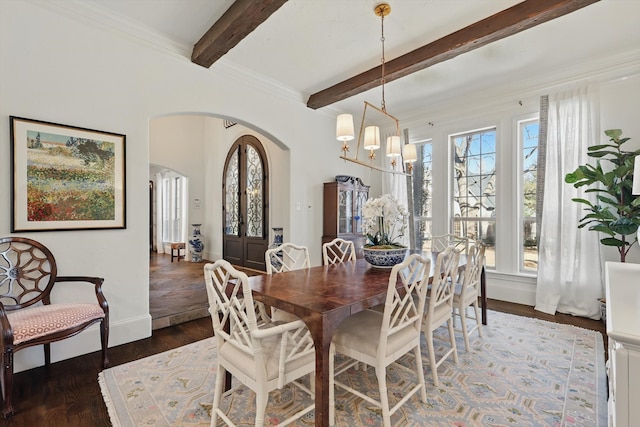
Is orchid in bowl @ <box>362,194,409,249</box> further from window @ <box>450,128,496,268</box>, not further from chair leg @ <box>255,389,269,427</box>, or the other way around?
window @ <box>450,128,496,268</box>

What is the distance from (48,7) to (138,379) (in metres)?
2.96

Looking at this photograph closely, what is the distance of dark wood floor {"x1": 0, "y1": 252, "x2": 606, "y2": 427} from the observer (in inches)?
68.4

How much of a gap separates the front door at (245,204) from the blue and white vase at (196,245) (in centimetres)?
65

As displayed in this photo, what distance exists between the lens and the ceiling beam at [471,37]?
2.31 meters

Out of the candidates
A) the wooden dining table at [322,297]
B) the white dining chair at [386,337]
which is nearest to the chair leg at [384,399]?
the white dining chair at [386,337]

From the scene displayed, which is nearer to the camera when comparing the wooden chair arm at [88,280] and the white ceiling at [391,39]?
the wooden chair arm at [88,280]

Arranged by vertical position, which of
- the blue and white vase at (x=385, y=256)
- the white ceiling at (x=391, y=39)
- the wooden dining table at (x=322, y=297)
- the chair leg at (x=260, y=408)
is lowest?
the chair leg at (x=260, y=408)

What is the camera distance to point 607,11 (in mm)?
2516

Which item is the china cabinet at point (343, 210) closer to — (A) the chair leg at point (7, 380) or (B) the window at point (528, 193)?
(B) the window at point (528, 193)

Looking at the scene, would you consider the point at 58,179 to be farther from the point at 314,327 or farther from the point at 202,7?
the point at 314,327

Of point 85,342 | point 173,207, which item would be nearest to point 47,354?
point 85,342

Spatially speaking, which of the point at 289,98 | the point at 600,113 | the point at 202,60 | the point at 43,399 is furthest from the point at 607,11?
the point at 43,399

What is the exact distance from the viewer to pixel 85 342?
8.24 ft

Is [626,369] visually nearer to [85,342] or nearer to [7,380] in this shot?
[7,380]
